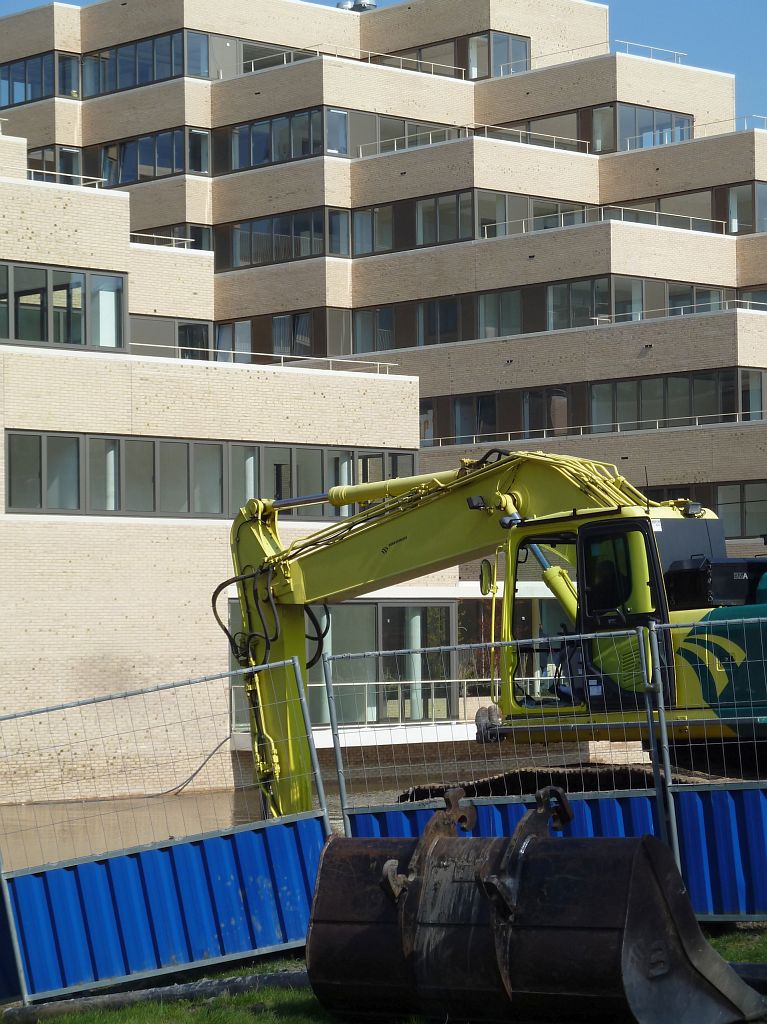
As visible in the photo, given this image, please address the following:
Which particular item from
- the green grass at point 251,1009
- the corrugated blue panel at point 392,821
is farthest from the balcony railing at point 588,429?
the green grass at point 251,1009

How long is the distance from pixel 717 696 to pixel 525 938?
17.0ft

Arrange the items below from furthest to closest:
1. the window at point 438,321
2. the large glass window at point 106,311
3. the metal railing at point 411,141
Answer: the metal railing at point 411,141
the window at point 438,321
the large glass window at point 106,311

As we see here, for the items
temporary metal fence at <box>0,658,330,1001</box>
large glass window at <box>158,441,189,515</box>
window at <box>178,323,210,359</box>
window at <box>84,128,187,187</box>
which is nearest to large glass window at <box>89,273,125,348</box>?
large glass window at <box>158,441,189,515</box>

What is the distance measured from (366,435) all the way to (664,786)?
22.7 m

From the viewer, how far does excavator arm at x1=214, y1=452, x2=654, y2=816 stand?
596 inches

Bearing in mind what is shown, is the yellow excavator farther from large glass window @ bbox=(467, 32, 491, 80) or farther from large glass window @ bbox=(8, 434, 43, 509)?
large glass window @ bbox=(467, 32, 491, 80)

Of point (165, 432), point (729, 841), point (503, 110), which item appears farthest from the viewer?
point (503, 110)

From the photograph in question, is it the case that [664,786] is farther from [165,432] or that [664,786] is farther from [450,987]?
[165,432]

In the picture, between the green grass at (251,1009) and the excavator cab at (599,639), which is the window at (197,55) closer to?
the excavator cab at (599,639)

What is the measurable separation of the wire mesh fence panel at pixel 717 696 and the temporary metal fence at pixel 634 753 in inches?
0.5

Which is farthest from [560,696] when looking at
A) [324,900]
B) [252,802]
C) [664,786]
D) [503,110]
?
[503,110]

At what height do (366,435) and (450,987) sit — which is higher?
(366,435)

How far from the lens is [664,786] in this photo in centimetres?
1116

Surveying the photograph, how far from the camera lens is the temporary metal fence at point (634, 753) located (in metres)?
10.8
